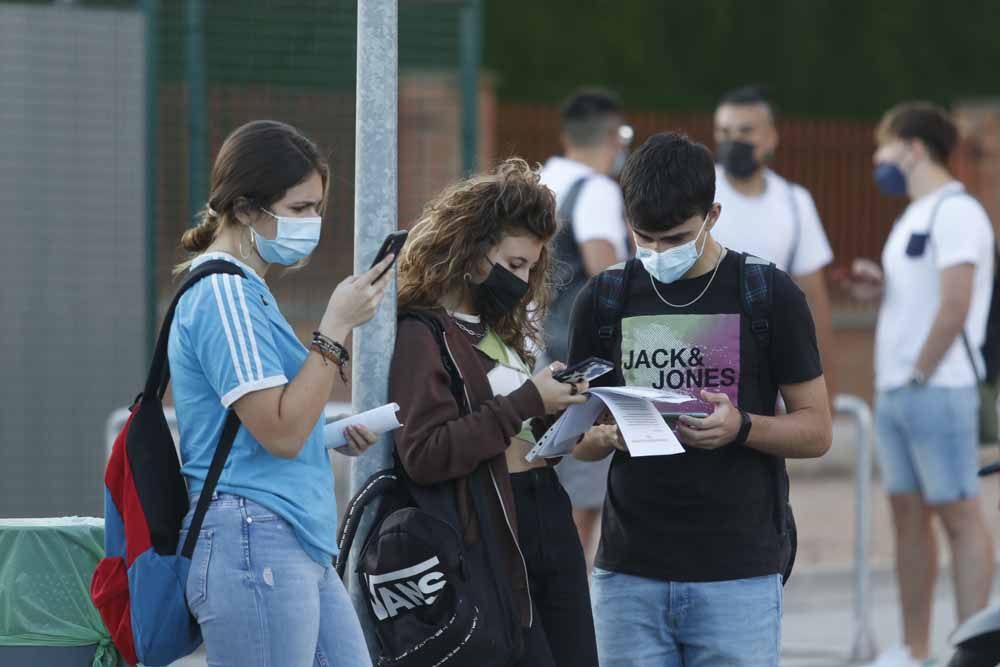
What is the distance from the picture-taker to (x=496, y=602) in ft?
11.5

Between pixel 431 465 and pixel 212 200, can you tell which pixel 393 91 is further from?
pixel 431 465

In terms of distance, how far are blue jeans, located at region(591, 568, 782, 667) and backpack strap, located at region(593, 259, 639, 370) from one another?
21.0 inches

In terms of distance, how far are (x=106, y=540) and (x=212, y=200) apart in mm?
729

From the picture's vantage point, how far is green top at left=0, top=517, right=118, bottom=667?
139 inches

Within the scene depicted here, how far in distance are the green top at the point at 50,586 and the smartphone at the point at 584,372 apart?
1092 millimetres

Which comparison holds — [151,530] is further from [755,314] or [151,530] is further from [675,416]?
[755,314]

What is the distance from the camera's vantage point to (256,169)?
3371 mm

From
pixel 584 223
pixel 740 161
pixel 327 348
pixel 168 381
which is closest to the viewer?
pixel 327 348

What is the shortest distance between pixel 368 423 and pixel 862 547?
13.2ft

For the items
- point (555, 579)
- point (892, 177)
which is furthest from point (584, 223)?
point (555, 579)

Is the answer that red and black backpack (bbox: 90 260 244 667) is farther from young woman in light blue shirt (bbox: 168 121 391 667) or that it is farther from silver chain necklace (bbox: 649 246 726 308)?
silver chain necklace (bbox: 649 246 726 308)

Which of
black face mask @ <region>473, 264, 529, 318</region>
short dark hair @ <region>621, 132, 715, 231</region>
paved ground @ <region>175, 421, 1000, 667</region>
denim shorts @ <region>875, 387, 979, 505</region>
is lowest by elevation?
paved ground @ <region>175, 421, 1000, 667</region>

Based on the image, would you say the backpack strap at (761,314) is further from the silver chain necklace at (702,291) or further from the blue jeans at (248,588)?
the blue jeans at (248,588)

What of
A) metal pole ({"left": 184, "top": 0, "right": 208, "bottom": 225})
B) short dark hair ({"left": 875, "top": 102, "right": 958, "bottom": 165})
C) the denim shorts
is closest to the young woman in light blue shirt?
the denim shorts
